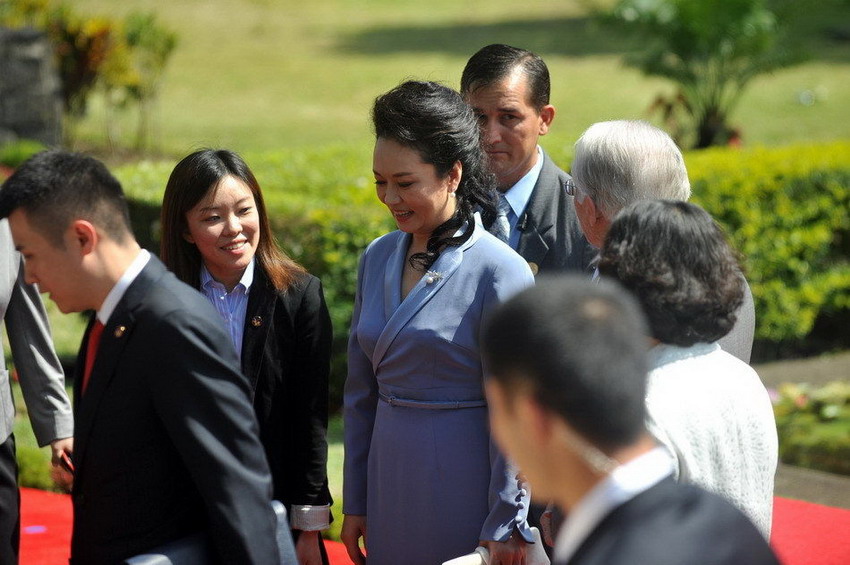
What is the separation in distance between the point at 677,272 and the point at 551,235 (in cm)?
132

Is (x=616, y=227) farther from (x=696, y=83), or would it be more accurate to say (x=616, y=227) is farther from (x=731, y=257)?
(x=696, y=83)

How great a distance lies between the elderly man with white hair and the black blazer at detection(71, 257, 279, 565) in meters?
1.05

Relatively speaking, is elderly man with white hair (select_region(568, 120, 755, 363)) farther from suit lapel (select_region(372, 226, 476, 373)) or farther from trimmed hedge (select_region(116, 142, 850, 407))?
trimmed hedge (select_region(116, 142, 850, 407))

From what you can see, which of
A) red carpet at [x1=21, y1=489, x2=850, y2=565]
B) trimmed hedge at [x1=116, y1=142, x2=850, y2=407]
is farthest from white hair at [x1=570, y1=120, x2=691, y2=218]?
trimmed hedge at [x1=116, y1=142, x2=850, y2=407]

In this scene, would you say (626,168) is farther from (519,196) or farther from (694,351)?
(519,196)

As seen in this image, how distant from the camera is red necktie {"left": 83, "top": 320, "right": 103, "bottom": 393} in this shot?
2.33m

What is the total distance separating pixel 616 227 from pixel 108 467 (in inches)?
45.5

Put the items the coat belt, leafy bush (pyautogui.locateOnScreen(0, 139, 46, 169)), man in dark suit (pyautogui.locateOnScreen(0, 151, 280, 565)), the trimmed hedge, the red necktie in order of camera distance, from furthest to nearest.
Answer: leafy bush (pyautogui.locateOnScreen(0, 139, 46, 169))
the trimmed hedge
the coat belt
the red necktie
man in dark suit (pyautogui.locateOnScreen(0, 151, 280, 565))

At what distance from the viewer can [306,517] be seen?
3205 millimetres

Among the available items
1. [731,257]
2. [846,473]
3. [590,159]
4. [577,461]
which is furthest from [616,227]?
[846,473]

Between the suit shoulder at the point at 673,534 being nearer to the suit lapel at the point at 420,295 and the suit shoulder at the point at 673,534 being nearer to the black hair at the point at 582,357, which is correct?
the black hair at the point at 582,357

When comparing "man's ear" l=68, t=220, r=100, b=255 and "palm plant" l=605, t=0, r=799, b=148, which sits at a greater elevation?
"man's ear" l=68, t=220, r=100, b=255

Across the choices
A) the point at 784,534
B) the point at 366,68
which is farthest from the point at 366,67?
the point at 784,534

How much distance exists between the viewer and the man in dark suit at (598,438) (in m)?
1.52
